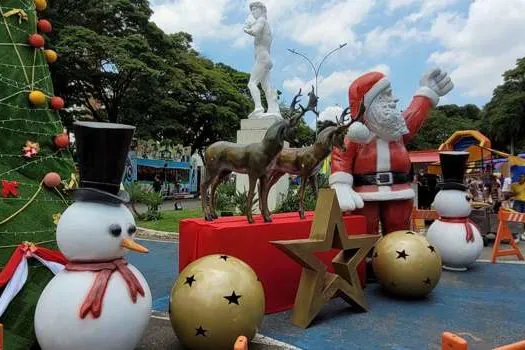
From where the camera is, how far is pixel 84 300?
287cm

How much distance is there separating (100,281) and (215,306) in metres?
0.83

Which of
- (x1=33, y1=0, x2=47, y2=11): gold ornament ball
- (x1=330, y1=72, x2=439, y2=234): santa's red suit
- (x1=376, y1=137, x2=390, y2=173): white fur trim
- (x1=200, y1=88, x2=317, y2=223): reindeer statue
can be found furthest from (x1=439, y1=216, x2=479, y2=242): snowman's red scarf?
(x1=33, y1=0, x2=47, y2=11): gold ornament ball

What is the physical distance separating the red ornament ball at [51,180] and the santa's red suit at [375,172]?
3.29m

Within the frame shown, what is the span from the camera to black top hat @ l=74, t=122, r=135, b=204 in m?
3.07

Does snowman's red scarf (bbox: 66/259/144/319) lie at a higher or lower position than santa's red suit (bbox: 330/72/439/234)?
lower

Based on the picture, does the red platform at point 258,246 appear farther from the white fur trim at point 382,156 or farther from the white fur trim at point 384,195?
the white fur trim at point 382,156

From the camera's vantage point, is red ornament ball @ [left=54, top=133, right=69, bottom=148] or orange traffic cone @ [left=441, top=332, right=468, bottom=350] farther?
red ornament ball @ [left=54, top=133, right=69, bottom=148]

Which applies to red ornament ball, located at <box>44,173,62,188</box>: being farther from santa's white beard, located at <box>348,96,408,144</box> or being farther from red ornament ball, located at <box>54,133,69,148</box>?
santa's white beard, located at <box>348,96,408,144</box>

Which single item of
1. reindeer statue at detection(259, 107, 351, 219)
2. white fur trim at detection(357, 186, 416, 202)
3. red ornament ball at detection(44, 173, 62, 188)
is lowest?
white fur trim at detection(357, 186, 416, 202)

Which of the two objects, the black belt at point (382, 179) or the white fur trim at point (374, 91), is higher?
the white fur trim at point (374, 91)

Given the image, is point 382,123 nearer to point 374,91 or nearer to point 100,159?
point 374,91

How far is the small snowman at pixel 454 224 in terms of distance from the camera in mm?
6309

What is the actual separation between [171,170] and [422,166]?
15.6 meters

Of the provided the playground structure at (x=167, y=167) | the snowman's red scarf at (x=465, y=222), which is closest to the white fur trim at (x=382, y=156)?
the snowman's red scarf at (x=465, y=222)
